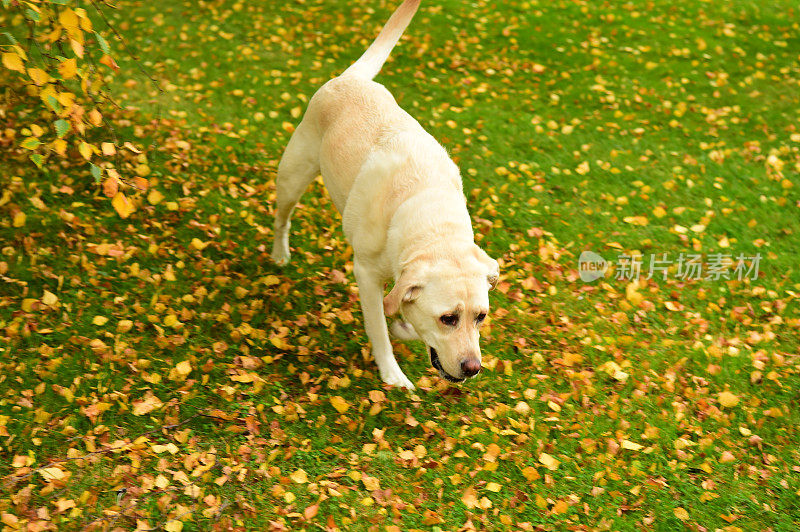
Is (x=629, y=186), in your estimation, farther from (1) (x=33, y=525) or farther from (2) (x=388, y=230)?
(1) (x=33, y=525)

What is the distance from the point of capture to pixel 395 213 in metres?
4.19

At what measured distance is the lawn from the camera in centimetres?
404

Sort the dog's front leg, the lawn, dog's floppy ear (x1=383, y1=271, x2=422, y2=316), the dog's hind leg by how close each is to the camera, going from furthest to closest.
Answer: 1. the dog's hind leg
2. the dog's front leg
3. the lawn
4. dog's floppy ear (x1=383, y1=271, x2=422, y2=316)

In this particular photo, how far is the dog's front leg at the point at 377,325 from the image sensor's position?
14.7ft

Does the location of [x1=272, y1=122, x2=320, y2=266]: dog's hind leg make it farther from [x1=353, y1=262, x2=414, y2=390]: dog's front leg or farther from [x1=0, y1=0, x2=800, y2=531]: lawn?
[x1=353, y1=262, x2=414, y2=390]: dog's front leg

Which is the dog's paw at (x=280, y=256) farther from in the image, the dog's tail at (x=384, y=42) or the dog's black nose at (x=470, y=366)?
the dog's black nose at (x=470, y=366)

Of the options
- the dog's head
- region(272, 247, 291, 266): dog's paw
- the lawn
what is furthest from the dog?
the lawn

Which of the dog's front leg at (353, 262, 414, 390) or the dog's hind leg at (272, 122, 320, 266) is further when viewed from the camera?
the dog's hind leg at (272, 122, 320, 266)

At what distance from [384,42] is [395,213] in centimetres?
A: 189

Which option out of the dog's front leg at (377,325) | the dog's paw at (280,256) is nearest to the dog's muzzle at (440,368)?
the dog's front leg at (377,325)

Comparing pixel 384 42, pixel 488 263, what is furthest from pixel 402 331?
pixel 384 42

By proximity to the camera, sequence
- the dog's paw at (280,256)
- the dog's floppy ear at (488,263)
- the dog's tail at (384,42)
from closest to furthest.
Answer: the dog's floppy ear at (488,263)
the dog's tail at (384,42)
the dog's paw at (280,256)

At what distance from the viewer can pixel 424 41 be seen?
1037 cm

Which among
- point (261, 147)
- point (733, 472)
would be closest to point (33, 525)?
point (733, 472)
